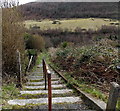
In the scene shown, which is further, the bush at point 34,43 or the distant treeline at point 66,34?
the distant treeline at point 66,34

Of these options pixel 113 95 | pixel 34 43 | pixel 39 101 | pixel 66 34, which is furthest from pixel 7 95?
pixel 66 34

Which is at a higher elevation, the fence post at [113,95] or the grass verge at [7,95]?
the fence post at [113,95]

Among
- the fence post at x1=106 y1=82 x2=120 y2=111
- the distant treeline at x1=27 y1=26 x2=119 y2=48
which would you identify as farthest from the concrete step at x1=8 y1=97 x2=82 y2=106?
the distant treeline at x1=27 y1=26 x2=119 y2=48

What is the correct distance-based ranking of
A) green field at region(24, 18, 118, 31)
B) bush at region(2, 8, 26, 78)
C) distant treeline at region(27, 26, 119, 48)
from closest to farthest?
1. bush at region(2, 8, 26, 78)
2. distant treeline at region(27, 26, 119, 48)
3. green field at region(24, 18, 118, 31)

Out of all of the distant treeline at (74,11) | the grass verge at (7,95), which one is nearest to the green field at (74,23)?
the distant treeline at (74,11)

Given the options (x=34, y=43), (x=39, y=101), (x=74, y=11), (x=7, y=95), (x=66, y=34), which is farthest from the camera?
(x=74, y=11)

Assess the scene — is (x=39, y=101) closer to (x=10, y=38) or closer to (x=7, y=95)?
(x=7, y=95)

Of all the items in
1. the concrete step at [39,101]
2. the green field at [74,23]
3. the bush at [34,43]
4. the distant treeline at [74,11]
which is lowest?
the bush at [34,43]

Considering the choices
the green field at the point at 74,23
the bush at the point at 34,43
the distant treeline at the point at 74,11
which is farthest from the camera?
the distant treeline at the point at 74,11

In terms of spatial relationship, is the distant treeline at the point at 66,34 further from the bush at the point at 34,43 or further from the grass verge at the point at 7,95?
the grass verge at the point at 7,95

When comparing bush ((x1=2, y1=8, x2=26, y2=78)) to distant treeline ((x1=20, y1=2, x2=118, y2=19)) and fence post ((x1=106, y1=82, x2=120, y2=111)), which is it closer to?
fence post ((x1=106, y1=82, x2=120, y2=111))

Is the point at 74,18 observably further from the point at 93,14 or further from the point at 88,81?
the point at 88,81

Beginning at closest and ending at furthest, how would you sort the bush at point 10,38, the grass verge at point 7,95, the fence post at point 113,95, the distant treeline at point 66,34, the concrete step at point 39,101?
the fence post at point 113,95
the grass verge at point 7,95
the concrete step at point 39,101
the bush at point 10,38
the distant treeline at point 66,34

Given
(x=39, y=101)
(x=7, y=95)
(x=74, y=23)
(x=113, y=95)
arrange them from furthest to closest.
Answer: (x=74, y=23) < (x=7, y=95) < (x=39, y=101) < (x=113, y=95)
